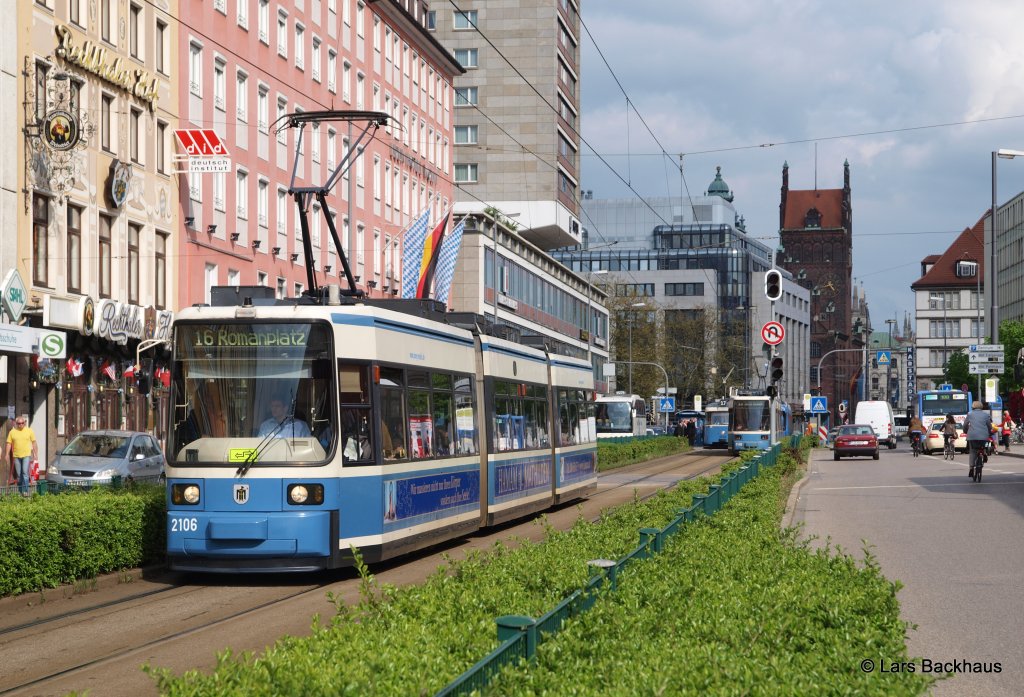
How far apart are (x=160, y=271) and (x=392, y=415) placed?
89.1 feet

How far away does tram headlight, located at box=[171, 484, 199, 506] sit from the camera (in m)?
14.7

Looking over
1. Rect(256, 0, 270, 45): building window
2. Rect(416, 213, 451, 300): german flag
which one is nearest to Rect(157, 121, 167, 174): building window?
Rect(416, 213, 451, 300): german flag

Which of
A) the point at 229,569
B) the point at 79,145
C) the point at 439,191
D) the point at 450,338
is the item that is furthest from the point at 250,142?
the point at 229,569

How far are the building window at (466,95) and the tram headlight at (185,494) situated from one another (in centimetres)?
7541

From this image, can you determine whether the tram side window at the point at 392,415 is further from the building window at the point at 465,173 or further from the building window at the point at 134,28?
the building window at the point at 465,173

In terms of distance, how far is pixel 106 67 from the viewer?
3725 cm

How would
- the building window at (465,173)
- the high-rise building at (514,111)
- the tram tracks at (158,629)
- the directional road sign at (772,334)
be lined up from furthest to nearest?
the building window at (465,173), the high-rise building at (514,111), the directional road sign at (772,334), the tram tracks at (158,629)

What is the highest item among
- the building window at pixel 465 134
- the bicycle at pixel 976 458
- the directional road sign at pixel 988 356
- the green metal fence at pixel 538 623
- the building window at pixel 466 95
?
the building window at pixel 466 95

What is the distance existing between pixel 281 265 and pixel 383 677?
46.0 metres

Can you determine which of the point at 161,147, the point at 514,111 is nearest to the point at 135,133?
the point at 161,147

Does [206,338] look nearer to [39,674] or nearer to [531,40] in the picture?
[39,674]

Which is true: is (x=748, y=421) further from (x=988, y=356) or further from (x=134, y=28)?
(x=134, y=28)

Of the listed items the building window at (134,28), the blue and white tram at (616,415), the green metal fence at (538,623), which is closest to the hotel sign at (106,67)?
the building window at (134,28)

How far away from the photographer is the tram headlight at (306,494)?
14.5 meters
